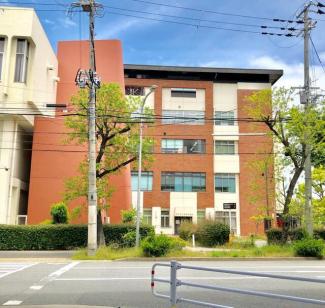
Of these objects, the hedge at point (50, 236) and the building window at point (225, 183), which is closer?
the hedge at point (50, 236)

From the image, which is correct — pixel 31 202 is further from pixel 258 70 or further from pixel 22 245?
pixel 258 70

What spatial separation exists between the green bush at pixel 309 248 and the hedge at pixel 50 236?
9.02m

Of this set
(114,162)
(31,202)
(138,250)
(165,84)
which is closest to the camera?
(138,250)

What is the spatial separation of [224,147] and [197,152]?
11.3 ft

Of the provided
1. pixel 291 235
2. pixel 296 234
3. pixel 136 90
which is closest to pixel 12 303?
pixel 296 234

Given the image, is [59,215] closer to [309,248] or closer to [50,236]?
[50,236]

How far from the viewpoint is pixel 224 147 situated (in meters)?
46.8

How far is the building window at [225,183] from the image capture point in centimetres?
4581

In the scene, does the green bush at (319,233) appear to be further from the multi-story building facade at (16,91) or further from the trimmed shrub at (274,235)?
the multi-story building facade at (16,91)

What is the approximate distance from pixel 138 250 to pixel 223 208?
→ 28.8 meters

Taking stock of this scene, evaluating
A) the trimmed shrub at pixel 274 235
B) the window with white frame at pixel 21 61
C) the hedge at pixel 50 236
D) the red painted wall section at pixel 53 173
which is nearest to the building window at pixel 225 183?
the red painted wall section at pixel 53 173

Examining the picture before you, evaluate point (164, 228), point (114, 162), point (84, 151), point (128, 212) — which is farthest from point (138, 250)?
point (164, 228)

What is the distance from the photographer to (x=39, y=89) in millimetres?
29281

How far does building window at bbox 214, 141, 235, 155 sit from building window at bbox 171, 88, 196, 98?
701 cm
